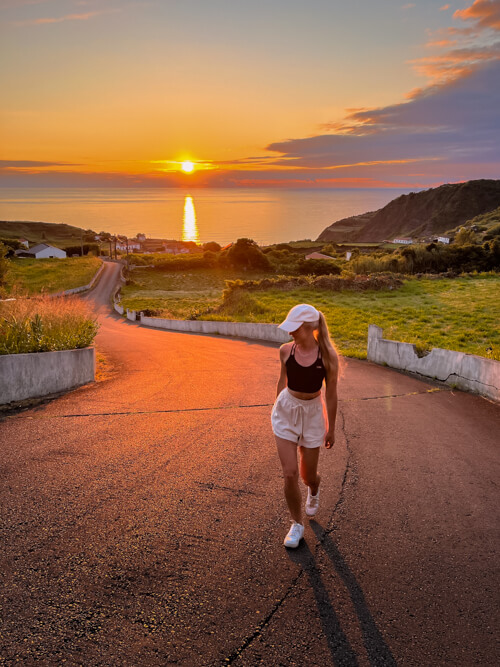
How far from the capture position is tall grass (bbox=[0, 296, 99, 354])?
10484 millimetres

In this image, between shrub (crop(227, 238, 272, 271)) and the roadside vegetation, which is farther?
shrub (crop(227, 238, 272, 271))

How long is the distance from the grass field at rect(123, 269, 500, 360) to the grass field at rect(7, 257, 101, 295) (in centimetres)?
2917

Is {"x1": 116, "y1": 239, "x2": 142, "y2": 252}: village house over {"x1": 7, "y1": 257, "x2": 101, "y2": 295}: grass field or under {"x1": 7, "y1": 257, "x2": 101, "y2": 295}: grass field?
over

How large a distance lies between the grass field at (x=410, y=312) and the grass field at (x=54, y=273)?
29.2 metres

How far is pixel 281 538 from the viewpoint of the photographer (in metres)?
4.61

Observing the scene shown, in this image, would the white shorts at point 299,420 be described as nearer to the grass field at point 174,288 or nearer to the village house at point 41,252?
the grass field at point 174,288

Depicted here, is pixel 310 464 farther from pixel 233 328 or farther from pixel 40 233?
pixel 40 233

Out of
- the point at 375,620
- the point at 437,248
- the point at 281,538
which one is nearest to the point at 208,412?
the point at 281,538

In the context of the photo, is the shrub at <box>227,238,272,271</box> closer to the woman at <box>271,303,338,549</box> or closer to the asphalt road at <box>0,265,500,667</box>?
the asphalt road at <box>0,265,500,667</box>

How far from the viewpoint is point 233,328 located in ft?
79.4

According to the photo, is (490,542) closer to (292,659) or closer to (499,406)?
(292,659)

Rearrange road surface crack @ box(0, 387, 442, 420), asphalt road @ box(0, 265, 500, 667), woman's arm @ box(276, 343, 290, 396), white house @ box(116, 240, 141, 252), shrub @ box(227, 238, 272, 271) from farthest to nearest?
white house @ box(116, 240, 141, 252) < shrub @ box(227, 238, 272, 271) < road surface crack @ box(0, 387, 442, 420) < woman's arm @ box(276, 343, 290, 396) < asphalt road @ box(0, 265, 500, 667)

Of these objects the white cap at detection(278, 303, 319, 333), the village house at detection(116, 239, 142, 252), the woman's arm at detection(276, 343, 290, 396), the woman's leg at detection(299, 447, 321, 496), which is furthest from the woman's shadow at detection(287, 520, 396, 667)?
the village house at detection(116, 239, 142, 252)

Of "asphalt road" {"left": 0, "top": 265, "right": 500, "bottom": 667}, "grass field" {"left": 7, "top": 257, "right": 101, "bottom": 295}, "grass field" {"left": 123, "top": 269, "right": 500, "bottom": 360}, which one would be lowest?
"grass field" {"left": 7, "top": 257, "right": 101, "bottom": 295}
